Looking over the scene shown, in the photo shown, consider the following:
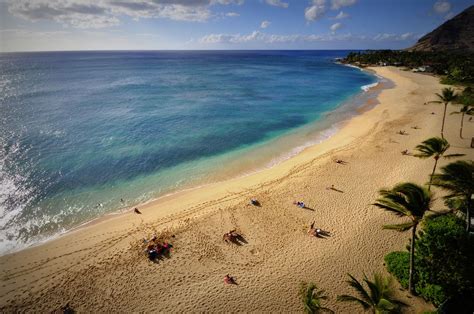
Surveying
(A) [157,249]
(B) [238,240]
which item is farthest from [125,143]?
(B) [238,240]

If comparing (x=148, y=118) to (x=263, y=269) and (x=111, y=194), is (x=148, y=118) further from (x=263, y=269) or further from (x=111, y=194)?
(x=263, y=269)

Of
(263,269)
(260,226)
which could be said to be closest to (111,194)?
(260,226)

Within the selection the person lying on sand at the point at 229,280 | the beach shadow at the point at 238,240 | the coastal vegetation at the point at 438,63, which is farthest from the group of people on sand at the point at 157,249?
the coastal vegetation at the point at 438,63

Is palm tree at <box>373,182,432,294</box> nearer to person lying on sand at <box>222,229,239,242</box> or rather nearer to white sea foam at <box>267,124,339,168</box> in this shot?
person lying on sand at <box>222,229,239,242</box>

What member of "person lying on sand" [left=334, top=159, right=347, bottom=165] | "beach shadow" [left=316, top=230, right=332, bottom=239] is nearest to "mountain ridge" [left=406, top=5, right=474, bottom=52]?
"person lying on sand" [left=334, top=159, right=347, bottom=165]

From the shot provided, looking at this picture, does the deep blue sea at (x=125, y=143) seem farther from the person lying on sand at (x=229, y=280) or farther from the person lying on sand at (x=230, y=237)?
the person lying on sand at (x=229, y=280)

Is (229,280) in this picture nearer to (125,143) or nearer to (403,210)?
(403,210)
